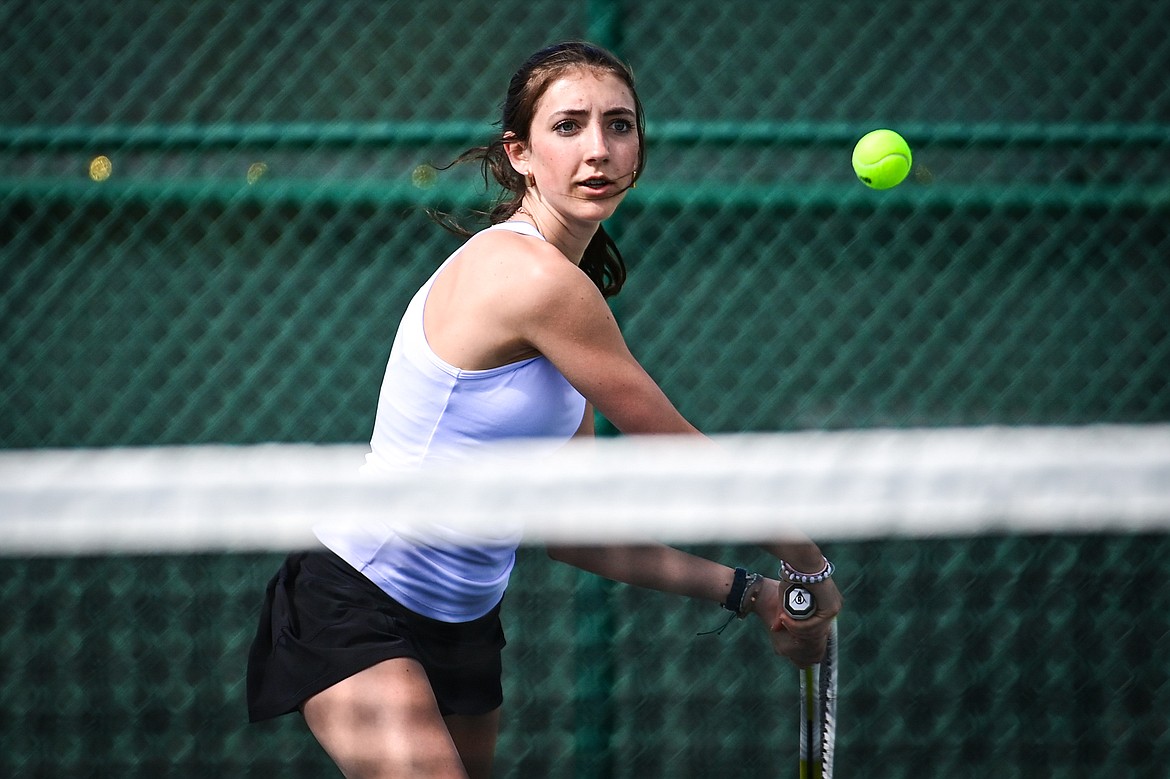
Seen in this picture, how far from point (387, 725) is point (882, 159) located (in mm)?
1654

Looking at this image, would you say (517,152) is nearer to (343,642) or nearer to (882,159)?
(343,642)

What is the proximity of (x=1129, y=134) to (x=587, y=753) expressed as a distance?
200 cm

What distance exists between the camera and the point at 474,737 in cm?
201

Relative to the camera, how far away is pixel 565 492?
1479mm

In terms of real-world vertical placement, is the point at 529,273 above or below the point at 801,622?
above

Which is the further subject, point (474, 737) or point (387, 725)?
point (474, 737)

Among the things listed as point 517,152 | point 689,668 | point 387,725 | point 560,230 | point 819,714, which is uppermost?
point 517,152

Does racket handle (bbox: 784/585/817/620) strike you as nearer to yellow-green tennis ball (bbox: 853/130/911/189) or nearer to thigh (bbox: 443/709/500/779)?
thigh (bbox: 443/709/500/779)

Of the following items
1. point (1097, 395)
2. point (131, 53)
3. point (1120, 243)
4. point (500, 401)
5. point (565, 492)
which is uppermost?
point (131, 53)

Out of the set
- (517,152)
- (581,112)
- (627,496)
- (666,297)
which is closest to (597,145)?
(581,112)

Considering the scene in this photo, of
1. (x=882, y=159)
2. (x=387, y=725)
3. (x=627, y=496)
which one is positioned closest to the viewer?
(x=627, y=496)

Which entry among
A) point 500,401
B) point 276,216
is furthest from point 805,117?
point 500,401

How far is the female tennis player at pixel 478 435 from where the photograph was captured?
172cm

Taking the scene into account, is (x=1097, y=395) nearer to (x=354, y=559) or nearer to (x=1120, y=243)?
(x=1120, y=243)
